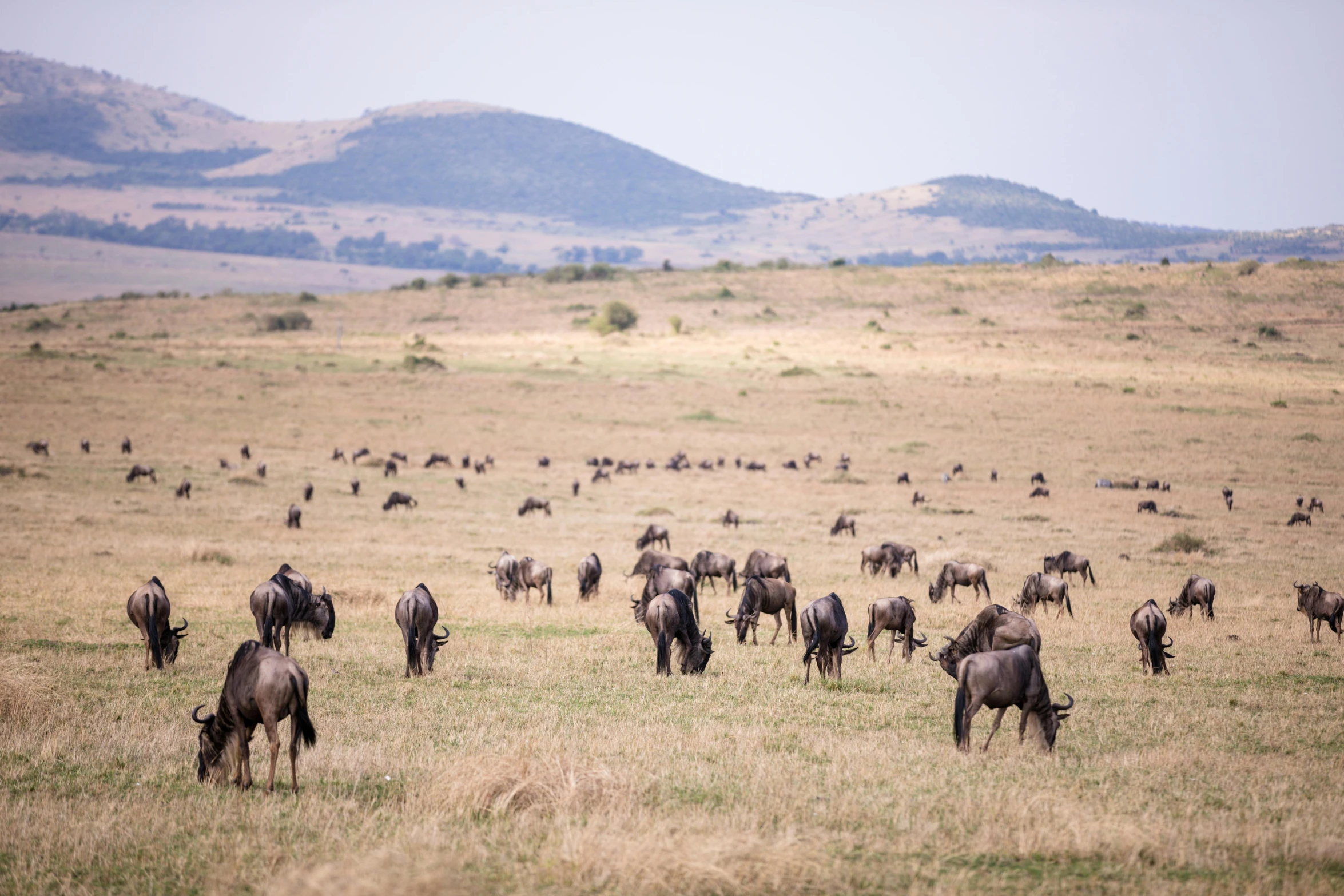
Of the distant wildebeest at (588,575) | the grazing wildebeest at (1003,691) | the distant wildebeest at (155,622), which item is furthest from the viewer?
the distant wildebeest at (588,575)

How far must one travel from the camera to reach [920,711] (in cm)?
1277

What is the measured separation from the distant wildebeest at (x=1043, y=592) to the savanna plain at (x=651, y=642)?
2.44ft

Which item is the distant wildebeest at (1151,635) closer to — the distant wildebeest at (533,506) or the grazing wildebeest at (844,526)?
the grazing wildebeest at (844,526)

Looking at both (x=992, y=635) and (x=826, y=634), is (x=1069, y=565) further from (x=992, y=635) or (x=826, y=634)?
(x=826, y=634)

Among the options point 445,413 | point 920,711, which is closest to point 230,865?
point 920,711

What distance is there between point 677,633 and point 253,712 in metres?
6.97

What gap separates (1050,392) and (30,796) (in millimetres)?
60882

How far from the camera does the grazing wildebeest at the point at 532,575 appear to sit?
67.8 feet

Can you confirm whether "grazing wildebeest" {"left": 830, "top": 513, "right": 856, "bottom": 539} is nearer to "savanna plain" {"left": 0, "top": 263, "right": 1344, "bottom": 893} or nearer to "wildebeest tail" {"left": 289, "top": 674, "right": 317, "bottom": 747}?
"savanna plain" {"left": 0, "top": 263, "right": 1344, "bottom": 893}

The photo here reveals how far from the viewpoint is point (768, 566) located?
823 inches

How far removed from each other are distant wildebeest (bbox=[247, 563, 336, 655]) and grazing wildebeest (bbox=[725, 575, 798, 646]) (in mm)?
6645

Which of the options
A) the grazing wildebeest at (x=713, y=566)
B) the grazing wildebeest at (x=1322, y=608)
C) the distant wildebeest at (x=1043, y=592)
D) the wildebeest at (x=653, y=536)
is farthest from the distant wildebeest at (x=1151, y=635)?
the wildebeest at (x=653, y=536)

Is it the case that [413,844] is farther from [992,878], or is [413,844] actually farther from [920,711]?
[920,711]

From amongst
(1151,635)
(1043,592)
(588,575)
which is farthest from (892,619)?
(588,575)
